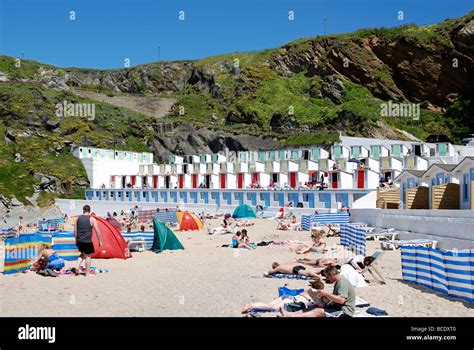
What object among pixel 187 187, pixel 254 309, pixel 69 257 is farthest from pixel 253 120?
pixel 254 309

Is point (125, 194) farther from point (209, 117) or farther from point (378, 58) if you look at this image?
point (378, 58)

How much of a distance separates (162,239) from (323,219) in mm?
10178

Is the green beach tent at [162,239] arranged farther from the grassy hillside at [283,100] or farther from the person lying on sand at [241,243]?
the grassy hillside at [283,100]

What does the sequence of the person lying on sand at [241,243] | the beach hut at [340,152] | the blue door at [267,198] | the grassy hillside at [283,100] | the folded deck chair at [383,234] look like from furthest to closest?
the grassy hillside at [283,100] → the beach hut at [340,152] → the blue door at [267,198] → the folded deck chair at [383,234] → the person lying on sand at [241,243]

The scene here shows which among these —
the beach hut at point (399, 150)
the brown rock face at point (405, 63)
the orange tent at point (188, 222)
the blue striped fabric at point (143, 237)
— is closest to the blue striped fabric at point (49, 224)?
the orange tent at point (188, 222)

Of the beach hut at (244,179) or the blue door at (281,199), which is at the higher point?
the beach hut at (244,179)

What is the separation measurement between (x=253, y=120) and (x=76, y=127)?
23675mm

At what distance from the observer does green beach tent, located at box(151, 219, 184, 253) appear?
18.7m

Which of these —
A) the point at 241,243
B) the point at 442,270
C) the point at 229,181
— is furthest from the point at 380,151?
the point at 442,270

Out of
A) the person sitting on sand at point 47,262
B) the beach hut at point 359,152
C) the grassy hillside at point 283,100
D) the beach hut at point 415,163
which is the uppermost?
the grassy hillside at point 283,100

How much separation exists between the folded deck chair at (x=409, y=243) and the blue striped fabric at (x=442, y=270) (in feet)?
15.7

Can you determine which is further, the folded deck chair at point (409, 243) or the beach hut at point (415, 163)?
the beach hut at point (415, 163)

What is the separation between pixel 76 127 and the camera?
210ft

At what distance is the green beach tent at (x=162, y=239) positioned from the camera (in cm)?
1866
